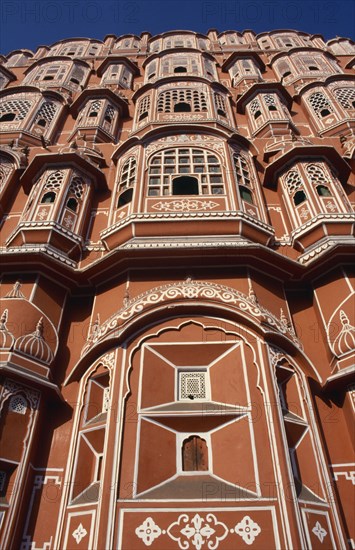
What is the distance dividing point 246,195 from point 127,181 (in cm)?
322

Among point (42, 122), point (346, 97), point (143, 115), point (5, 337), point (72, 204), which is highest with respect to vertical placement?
point (346, 97)

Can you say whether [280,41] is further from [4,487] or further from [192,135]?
[4,487]

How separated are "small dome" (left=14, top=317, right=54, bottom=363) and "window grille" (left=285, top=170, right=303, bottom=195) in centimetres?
721

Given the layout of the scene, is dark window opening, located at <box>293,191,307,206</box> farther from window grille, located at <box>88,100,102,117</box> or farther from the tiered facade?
window grille, located at <box>88,100,102,117</box>

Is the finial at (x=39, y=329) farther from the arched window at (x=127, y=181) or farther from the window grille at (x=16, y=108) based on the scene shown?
the window grille at (x=16, y=108)

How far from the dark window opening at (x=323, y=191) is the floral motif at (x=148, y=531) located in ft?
27.5

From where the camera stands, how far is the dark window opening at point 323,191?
11.5 meters

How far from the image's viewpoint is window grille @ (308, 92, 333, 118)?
17.6 metres

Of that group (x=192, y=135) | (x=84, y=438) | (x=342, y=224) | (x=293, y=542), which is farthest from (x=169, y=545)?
(x=192, y=135)

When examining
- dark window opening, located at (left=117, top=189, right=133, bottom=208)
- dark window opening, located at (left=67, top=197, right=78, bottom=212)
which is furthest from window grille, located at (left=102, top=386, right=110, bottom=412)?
dark window opening, located at (left=117, top=189, right=133, bottom=208)

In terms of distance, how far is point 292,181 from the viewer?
12.3 metres

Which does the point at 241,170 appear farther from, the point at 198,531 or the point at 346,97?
the point at 198,531

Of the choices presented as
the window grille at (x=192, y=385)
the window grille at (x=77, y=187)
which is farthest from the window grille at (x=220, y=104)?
the window grille at (x=192, y=385)

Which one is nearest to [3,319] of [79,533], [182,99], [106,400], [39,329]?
[39,329]
